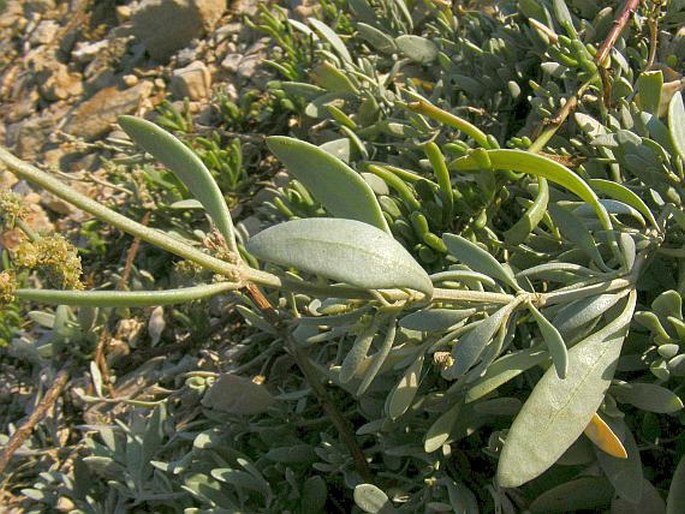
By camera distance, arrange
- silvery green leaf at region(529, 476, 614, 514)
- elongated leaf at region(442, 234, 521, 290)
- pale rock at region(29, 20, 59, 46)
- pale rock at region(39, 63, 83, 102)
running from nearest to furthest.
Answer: elongated leaf at region(442, 234, 521, 290) → silvery green leaf at region(529, 476, 614, 514) → pale rock at region(39, 63, 83, 102) → pale rock at region(29, 20, 59, 46)

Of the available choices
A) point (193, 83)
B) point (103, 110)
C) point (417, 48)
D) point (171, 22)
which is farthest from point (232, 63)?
point (417, 48)

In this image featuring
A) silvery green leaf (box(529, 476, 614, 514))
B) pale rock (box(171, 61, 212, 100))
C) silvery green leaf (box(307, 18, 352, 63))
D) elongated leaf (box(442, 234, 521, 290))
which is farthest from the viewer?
pale rock (box(171, 61, 212, 100))

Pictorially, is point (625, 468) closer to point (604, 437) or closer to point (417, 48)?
point (604, 437)

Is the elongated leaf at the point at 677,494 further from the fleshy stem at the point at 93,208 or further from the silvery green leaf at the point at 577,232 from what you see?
the fleshy stem at the point at 93,208

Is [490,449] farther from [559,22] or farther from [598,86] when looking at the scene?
[559,22]

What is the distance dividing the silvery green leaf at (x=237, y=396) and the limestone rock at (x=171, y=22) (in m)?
1.98

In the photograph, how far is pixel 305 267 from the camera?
1.02 meters

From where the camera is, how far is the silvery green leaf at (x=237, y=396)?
182 centimetres

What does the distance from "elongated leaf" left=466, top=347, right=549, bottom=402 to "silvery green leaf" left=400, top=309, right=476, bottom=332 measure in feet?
0.47

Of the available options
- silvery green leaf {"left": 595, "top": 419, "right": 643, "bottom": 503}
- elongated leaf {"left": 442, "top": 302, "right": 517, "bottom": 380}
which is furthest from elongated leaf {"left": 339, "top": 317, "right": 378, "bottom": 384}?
silvery green leaf {"left": 595, "top": 419, "right": 643, "bottom": 503}

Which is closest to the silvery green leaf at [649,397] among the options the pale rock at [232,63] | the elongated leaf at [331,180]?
the elongated leaf at [331,180]

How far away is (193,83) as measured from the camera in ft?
10.3

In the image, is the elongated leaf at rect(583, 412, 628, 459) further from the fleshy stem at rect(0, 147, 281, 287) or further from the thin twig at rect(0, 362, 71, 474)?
the thin twig at rect(0, 362, 71, 474)

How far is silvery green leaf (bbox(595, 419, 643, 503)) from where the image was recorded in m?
1.36
